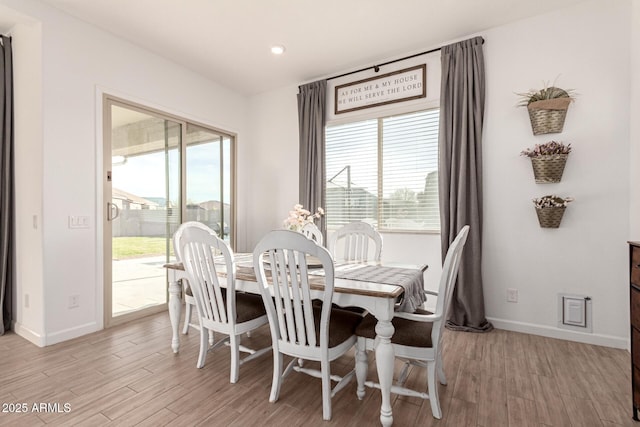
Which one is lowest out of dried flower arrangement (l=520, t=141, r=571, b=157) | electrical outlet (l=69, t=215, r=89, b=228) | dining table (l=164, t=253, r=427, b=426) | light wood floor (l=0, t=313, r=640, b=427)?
light wood floor (l=0, t=313, r=640, b=427)

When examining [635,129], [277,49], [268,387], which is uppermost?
[277,49]

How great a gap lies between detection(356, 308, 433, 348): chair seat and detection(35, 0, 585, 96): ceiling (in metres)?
2.52

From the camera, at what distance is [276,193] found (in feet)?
14.6

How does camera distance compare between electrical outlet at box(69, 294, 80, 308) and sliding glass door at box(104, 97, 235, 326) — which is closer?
electrical outlet at box(69, 294, 80, 308)

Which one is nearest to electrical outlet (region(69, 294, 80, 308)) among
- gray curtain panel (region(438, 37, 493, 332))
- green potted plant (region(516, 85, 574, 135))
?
gray curtain panel (region(438, 37, 493, 332))

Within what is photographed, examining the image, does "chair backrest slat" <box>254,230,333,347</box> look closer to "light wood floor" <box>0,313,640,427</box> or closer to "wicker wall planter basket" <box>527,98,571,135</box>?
"light wood floor" <box>0,313,640,427</box>

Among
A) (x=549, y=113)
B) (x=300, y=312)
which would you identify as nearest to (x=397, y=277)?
(x=300, y=312)

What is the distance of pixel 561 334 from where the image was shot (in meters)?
2.77

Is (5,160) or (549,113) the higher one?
(549,113)

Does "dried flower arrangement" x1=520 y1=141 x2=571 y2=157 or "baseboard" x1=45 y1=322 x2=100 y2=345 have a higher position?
"dried flower arrangement" x1=520 y1=141 x2=571 y2=157

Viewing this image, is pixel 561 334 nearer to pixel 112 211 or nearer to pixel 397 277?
pixel 397 277

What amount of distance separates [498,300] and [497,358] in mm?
771

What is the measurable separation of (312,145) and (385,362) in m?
2.94

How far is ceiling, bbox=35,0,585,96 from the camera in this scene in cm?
267
